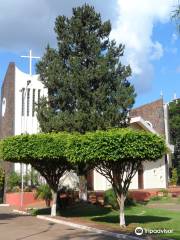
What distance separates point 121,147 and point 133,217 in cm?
639

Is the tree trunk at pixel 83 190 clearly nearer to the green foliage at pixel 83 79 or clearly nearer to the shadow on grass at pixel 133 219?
the green foliage at pixel 83 79

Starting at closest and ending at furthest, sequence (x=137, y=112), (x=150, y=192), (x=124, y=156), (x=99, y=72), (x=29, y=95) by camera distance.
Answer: (x=124, y=156)
(x=99, y=72)
(x=150, y=192)
(x=29, y=95)
(x=137, y=112)

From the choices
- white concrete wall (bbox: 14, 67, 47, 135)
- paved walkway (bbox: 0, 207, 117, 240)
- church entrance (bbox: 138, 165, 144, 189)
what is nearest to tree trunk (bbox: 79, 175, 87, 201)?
paved walkway (bbox: 0, 207, 117, 240)

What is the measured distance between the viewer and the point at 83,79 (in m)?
29.5

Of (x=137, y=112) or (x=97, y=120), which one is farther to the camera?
(x=137, y=112)

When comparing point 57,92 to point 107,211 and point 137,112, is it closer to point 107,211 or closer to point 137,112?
point 107,211

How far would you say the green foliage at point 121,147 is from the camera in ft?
61.0

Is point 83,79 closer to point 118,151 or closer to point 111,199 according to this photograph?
point 111,199

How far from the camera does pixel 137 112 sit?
2175 inches

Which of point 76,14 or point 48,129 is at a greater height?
point 76,14

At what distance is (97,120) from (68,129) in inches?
66.9

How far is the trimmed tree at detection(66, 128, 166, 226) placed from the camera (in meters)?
18.6

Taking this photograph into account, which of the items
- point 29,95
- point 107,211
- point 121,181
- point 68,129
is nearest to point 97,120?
point 68,129

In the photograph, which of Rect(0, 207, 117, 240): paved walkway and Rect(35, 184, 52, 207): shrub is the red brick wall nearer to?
Rect(35, 184, 52, 207): shrub
